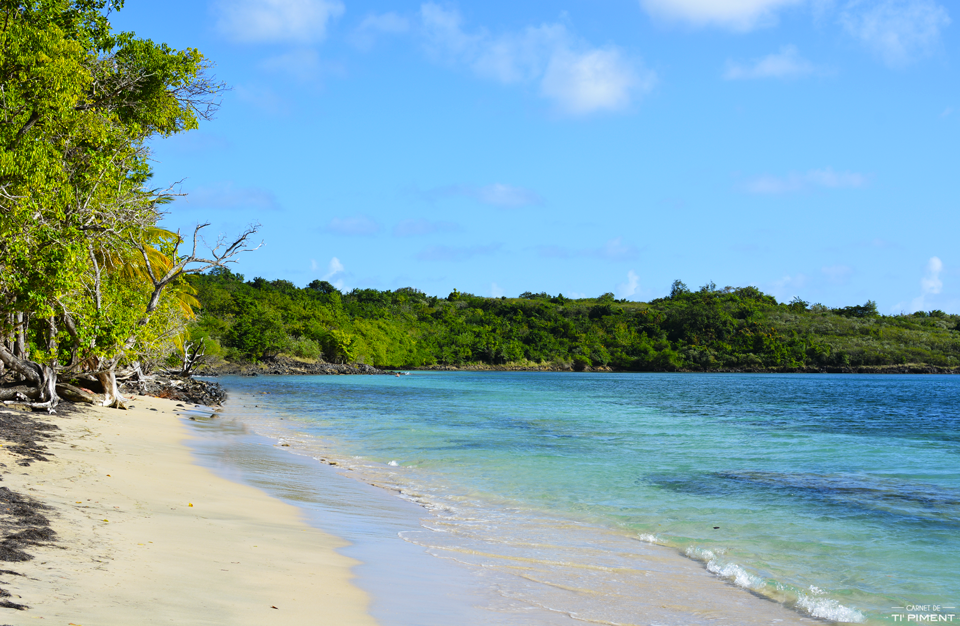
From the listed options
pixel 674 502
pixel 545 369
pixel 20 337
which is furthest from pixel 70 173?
pixel 545 369

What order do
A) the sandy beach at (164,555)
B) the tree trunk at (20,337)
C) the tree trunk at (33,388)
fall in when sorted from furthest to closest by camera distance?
the tree trunk at (33,388) < the tree trunk at (20,337) < the sandy beach at (164,555)

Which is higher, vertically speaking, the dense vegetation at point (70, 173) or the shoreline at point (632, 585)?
the dense vegetation at point (70, 173)

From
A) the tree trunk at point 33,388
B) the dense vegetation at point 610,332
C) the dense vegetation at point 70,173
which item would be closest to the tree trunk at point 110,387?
the dense vegetation at point 70,173

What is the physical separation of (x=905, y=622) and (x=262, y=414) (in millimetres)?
20755

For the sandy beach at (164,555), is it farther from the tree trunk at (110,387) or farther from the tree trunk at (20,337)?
the tree trunk at (110,387)

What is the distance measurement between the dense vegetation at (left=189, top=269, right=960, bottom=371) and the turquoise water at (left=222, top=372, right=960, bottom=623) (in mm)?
72886

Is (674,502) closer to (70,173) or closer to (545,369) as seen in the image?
(70,173)

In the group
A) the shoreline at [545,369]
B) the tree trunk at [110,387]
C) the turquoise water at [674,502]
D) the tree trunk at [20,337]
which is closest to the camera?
the turquoise water at [674,502]

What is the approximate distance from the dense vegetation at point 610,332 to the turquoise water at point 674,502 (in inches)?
2870

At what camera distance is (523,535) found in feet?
Answer: 23.6

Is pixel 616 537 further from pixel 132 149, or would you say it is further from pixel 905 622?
pixel 132 149

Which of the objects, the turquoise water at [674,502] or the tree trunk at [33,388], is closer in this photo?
the turquoise water at [674,502]

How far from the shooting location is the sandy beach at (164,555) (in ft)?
12.4

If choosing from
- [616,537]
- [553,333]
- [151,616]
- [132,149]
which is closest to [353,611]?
[151,616]
